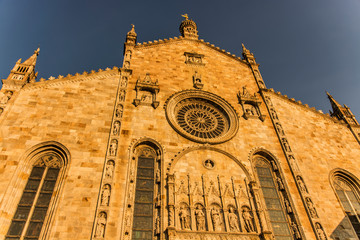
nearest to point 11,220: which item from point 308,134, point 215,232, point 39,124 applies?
point 39,124

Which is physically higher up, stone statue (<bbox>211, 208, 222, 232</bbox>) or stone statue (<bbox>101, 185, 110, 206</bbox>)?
stone statue (<bbox>101, 185, 110, 206</bbox>)

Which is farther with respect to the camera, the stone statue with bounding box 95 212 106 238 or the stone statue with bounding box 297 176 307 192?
the stone statue with bounding box 297 176 307 192

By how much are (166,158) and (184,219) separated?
10.6 feet

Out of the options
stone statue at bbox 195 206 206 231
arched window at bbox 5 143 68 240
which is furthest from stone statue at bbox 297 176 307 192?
arched window at bbox 5 143 68 240

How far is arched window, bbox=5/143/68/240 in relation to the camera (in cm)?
1078

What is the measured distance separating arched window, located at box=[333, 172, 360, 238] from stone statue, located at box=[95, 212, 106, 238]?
12505 mm

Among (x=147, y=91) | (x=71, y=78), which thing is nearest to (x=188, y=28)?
(x=147, y=91)

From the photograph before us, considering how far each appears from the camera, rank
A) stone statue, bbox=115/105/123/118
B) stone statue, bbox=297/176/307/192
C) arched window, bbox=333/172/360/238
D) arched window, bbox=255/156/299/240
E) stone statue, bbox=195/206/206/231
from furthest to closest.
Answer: stone statue, bbox=115/105/123/118
arched window, bbox=333/172/360/238
stone statue, bbox=297/176/307/192
arched window, bbox=255/156/299/240
stone statue, bbox=195/206/206/231

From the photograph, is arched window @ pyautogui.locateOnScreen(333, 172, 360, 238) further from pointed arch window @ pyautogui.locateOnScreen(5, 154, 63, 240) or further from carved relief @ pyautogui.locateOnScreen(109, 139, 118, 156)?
pointed arch window @ pyautogui.locateOnScreen(5, 154, 63, 240)

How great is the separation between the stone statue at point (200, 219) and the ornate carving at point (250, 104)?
7704mm

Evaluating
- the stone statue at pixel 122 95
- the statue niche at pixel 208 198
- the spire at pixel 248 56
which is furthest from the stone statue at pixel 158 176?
the spire at pixel 248 56

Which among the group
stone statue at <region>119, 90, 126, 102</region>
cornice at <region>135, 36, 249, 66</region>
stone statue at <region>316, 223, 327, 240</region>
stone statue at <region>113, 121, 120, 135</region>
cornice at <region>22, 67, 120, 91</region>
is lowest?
stone statue at <region>316, 223, 327, 240</region>

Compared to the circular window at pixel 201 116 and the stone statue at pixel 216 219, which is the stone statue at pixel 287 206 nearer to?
the stone statue at pixel 216 219

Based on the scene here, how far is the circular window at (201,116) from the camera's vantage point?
15937 mm
